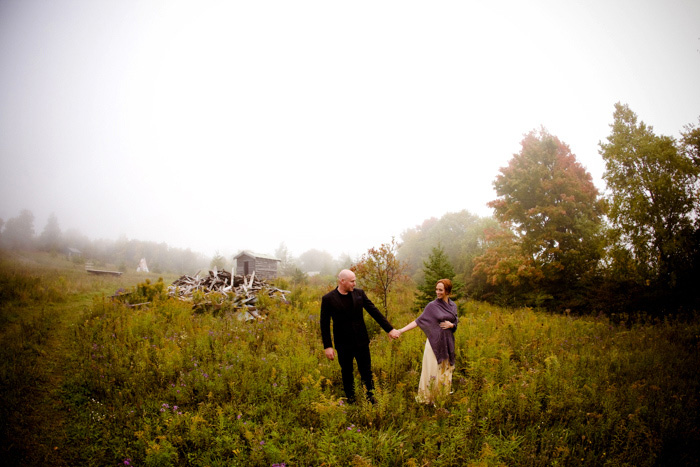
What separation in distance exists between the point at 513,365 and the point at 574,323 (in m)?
6.45

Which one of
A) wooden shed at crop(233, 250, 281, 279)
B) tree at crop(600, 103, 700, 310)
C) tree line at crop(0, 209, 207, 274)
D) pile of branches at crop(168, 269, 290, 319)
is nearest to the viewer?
tree at crop(600, 103, 700, 310)

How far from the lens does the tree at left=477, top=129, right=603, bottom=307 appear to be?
14.6 meters

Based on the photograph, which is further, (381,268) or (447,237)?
(447,237)

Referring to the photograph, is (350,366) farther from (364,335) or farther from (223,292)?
(223,292)

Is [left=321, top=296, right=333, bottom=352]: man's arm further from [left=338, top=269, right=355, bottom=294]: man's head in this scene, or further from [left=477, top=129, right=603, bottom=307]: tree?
[left=477, top=129, right=603, bottom=307]: tree

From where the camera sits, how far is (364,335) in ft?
15.5

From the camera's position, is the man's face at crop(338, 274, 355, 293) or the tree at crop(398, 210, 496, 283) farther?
the tree at crop(398, 210, 496, 283)

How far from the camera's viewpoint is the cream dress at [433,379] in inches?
184

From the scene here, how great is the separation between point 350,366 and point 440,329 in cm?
176

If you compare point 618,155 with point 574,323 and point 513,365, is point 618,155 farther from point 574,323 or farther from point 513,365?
point 513,365

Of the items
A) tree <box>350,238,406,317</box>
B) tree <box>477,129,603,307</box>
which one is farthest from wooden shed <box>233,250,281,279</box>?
tree <box>477,129,603,307</box>

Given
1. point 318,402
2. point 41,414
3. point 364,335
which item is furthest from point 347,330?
point 41,414

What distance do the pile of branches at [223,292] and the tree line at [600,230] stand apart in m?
8.77

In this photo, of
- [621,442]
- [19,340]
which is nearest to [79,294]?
[19,340]
